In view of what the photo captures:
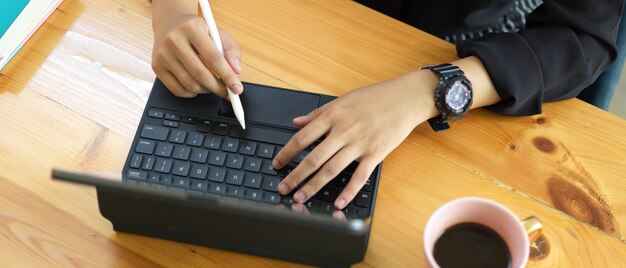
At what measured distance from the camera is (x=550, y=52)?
0.83 meters

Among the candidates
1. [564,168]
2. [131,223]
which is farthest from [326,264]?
[564,168]

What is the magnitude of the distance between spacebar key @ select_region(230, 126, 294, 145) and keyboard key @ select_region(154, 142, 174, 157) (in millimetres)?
72

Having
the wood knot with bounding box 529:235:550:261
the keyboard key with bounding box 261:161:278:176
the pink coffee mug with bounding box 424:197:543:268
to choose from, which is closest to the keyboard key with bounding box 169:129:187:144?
the keyboard key with bounding box 261:161:278:176

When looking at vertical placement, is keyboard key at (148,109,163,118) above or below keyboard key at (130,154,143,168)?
above

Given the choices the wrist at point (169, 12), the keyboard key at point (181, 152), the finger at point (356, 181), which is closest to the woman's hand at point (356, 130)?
the finger at point (356, 181)

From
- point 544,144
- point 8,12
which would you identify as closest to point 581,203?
point 544,144

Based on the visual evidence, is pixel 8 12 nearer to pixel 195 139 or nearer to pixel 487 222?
pixel 195 139

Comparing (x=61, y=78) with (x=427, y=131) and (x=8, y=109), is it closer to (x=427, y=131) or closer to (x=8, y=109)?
(x=8, y=109)

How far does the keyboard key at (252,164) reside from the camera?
2.40ft

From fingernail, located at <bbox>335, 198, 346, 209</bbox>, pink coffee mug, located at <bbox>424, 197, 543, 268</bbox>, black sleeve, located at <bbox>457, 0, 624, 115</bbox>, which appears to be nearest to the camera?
pink coffee mug, located at <bbox>424, 197, 543, 268</bbox>

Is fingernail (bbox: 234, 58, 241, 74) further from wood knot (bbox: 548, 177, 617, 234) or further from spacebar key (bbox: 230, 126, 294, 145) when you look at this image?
wood knot (bbox: 548, 177, 617, 234)

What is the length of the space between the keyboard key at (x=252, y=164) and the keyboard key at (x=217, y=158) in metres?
0.03

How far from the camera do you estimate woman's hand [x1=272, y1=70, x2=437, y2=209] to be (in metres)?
0.72

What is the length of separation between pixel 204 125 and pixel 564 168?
1.41 feet
